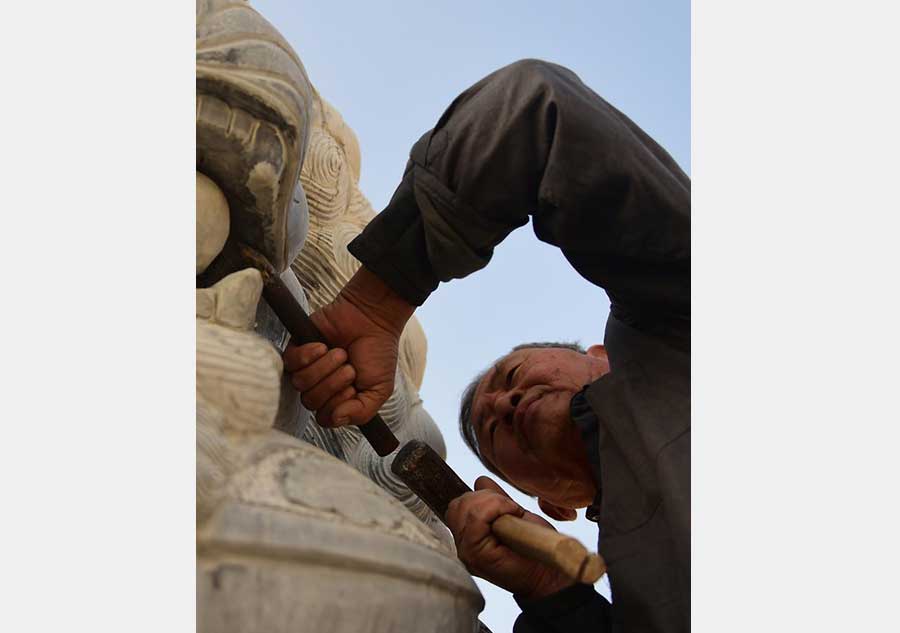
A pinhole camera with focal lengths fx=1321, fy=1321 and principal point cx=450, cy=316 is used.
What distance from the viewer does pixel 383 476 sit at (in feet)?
4.72

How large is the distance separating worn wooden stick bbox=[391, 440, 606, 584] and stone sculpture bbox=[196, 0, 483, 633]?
0.20 feet

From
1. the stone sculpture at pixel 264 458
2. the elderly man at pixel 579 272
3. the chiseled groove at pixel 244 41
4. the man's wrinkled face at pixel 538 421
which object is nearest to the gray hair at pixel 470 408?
the man's wrinkled face at pixel 538 421

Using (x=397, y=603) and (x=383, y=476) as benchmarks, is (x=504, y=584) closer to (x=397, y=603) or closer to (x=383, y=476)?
(x=397, y=603)

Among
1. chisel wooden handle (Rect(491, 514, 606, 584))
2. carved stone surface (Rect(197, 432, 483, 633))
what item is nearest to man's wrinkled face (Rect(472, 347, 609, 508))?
chisel wooden handle (Rect(491, 514, 606, 584))

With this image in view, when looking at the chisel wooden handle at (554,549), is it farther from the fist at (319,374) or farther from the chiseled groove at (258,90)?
the chiseled groove at (258,90)

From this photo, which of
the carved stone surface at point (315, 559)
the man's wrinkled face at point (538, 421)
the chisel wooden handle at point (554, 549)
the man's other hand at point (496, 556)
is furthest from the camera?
the man's wrinkled face at point (538, 421)

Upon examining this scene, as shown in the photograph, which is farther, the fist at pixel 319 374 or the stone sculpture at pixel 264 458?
the fist at pixel 319 374

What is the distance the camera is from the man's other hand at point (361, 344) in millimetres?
1105

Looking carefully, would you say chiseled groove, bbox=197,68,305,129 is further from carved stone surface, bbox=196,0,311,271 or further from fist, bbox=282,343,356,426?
fist, bbox=282,343,356,426

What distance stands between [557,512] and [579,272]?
Result: 1.31 ft

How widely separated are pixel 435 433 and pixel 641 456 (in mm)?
468

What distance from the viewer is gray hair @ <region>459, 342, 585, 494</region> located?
4.70 feet

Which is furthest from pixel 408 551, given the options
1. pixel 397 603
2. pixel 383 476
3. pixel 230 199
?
pixel 383 476

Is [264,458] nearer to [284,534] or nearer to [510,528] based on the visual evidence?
[284,534]
